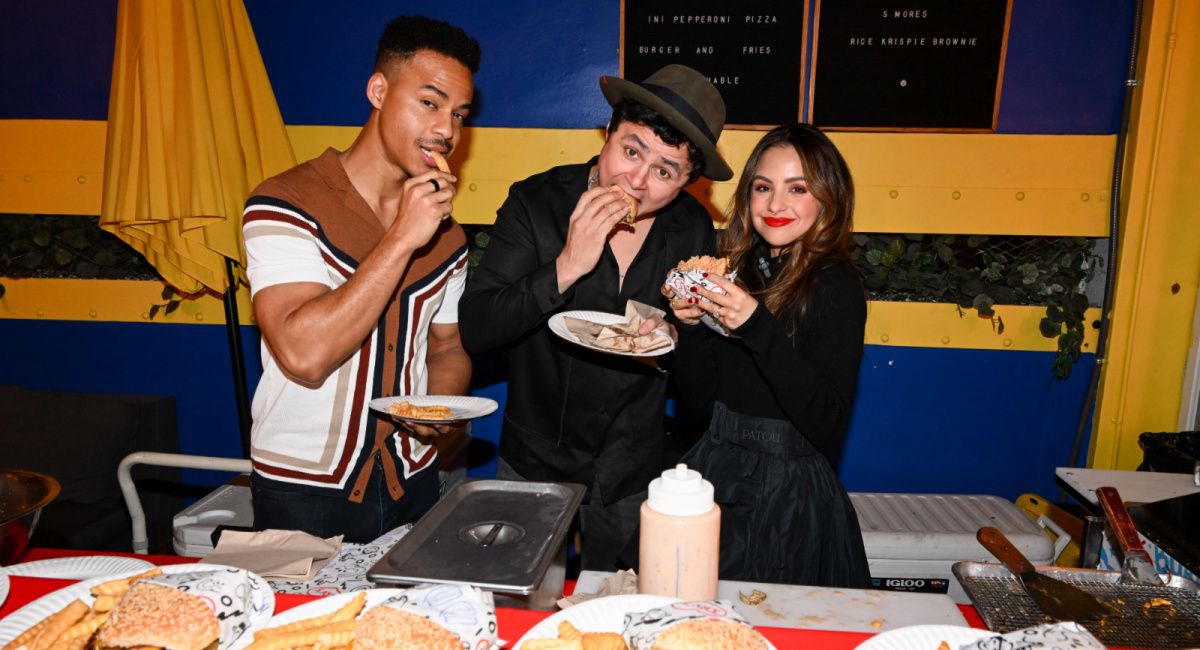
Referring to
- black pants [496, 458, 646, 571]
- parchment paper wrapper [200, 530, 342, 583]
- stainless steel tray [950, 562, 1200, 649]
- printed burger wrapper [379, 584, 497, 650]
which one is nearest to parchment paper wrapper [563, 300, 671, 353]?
black pants [496, 458, 646, 571]

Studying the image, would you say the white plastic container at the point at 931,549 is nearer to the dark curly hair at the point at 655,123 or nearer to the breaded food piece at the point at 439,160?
the dark curly hair at the point at 655,123

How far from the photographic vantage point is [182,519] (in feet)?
9.97

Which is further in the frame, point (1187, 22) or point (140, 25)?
point (1187, 22)

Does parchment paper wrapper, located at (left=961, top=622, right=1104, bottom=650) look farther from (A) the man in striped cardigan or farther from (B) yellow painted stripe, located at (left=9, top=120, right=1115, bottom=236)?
(B) yellow painted stripe, located at (left=9, top=120, right=1115, bottom=236)

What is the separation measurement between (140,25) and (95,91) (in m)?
1.32

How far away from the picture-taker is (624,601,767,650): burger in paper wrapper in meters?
0.96

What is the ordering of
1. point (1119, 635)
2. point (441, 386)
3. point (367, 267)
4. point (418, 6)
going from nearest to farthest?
point (1119, 635) < point (367, 267) < point (441, 386) < point (418, 6)

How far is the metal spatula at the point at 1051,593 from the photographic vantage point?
4.48 ft

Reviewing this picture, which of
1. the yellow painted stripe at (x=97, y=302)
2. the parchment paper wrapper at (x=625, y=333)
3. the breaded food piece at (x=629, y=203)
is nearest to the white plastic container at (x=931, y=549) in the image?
the parchment paper wrapper at (x=625, y=333)

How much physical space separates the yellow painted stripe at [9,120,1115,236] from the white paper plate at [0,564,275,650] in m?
2.96

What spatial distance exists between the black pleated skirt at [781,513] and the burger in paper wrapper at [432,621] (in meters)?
1.26

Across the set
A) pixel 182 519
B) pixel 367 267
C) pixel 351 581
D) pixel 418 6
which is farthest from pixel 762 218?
pixel 182 519

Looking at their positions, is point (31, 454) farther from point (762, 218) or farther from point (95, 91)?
point (762, 218)

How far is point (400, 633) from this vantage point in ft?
3.19
